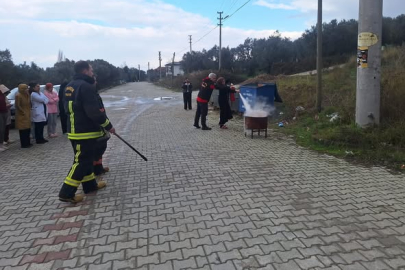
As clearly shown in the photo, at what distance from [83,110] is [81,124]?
0.19m

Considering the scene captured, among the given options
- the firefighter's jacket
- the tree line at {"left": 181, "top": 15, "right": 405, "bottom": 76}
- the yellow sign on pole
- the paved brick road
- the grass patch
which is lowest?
the paved brick road

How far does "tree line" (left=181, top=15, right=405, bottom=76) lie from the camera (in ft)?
120

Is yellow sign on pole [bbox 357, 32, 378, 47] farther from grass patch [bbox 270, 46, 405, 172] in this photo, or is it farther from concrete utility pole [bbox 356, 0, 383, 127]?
grass patch [bbox 270, 46, 405, 172]

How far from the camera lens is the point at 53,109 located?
10.1 m

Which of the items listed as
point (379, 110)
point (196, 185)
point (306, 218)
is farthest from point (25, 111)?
point (379, 110)

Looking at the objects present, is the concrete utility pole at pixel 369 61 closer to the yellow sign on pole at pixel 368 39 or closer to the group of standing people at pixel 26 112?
the yellow sign on pole at pixel 368 39

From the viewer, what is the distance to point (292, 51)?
1871 inches

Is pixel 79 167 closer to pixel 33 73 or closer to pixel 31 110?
pixel 31 110

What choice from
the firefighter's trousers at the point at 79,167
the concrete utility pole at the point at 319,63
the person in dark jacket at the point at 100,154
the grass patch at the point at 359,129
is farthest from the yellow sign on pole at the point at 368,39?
the firefighter's trousers at the point at 79,167

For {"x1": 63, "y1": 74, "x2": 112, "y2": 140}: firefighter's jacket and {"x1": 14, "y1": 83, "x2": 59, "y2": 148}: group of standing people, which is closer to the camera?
{"x1": 63, "y1": 74, "x2": 112, "y2": 140}: firefighter's jacket

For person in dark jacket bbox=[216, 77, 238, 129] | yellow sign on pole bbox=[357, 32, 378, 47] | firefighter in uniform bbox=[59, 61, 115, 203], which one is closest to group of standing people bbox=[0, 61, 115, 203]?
firefighter in uniform bbox=[59, 61, 115, 203]

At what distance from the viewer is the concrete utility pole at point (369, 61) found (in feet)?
24.2

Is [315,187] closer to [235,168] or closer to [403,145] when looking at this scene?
[235,168]

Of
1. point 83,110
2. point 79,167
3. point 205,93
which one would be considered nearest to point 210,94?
point 205,93
